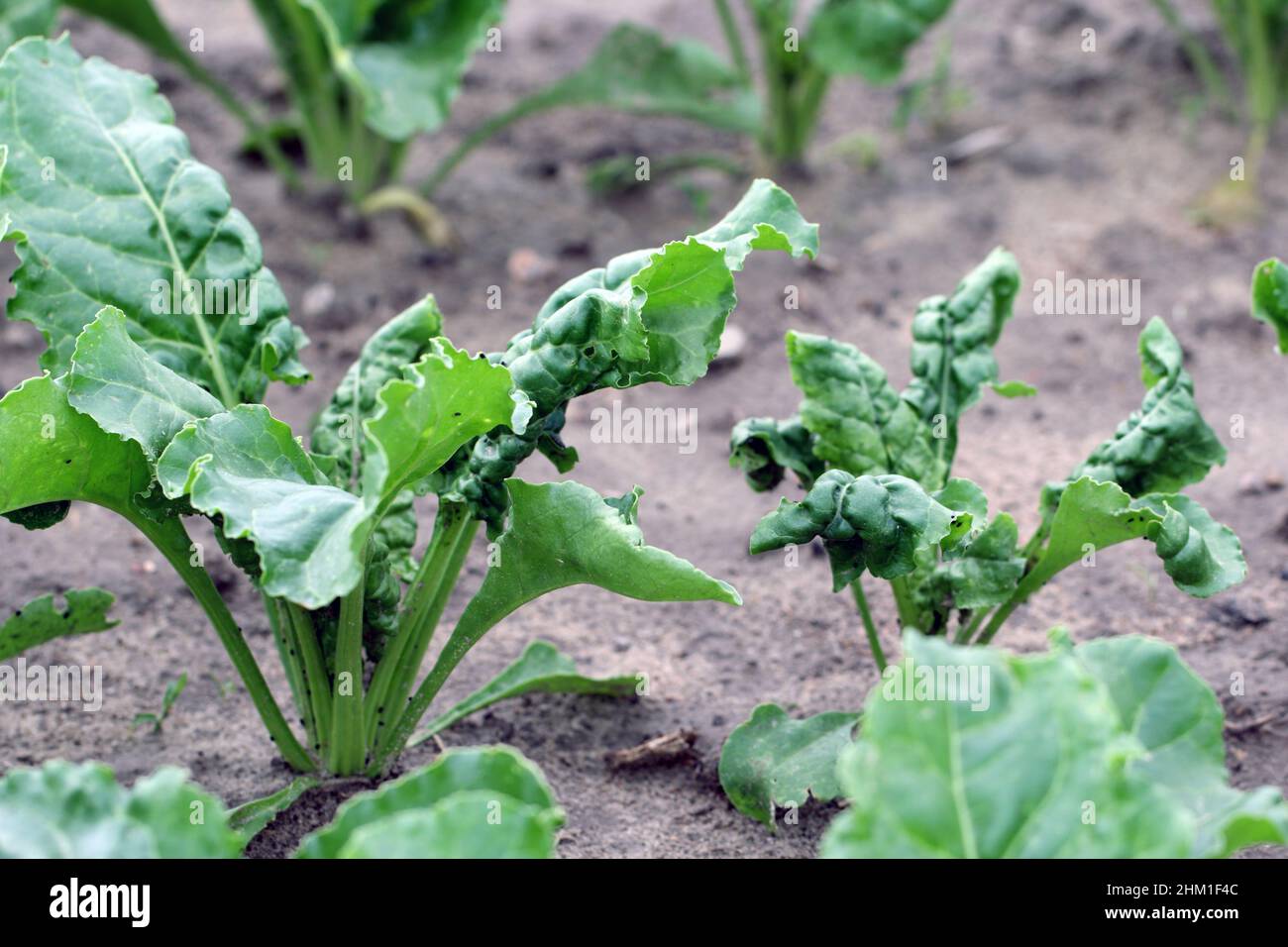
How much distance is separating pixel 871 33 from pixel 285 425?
279 cm

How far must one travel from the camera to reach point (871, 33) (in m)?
4.37

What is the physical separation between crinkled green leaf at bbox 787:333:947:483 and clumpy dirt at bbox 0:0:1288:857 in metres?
0.55

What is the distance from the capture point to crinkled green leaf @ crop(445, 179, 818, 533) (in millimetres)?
2236

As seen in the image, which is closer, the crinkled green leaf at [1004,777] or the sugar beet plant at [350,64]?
the crinkled green leaf at [1004,777]

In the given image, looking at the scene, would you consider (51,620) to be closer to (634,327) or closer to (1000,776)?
(634,327)

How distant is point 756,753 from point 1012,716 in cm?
101

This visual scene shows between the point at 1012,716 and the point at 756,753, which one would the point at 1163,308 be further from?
the point at 1012,716

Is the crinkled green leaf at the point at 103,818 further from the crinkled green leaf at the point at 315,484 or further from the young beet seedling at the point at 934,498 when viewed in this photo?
the young beet seedling at the point at 934,498

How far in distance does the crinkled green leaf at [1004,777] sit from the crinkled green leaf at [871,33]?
3.13m

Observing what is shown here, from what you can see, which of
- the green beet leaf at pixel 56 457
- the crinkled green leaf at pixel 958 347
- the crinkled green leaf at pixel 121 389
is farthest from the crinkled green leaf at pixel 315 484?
the crinkled green leaf at pixel 958 347

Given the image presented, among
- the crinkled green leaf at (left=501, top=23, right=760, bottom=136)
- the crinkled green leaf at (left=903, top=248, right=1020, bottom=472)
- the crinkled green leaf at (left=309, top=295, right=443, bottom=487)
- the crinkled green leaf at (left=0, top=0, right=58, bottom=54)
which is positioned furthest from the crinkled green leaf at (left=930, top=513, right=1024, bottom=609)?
the crinkled green leaf at (left=0, top=0, right=58, bottom=54)

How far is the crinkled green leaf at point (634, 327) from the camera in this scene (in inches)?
88.0

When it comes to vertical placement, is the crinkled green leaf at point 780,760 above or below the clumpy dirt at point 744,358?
below
